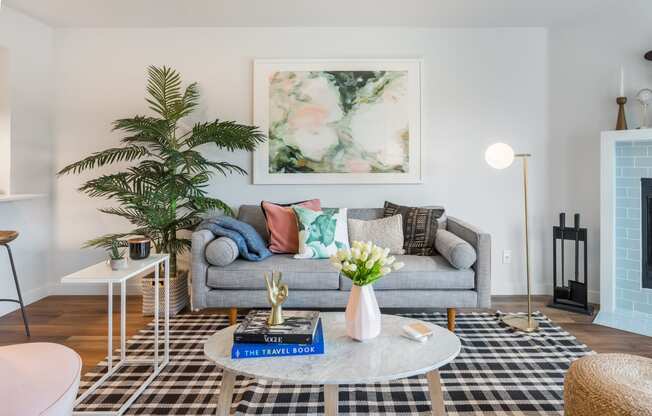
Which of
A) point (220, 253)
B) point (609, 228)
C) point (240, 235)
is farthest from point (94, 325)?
point (609, 228)

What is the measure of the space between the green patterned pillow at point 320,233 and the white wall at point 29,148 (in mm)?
2235

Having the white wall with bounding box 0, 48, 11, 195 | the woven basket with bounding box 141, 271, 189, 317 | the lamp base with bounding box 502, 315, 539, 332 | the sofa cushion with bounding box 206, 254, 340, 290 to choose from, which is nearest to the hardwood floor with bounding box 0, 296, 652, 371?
the woven basket with bounding box 141, 271, 189, 317

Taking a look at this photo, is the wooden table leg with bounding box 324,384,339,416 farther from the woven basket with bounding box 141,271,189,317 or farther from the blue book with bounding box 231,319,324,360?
the woven basket with bounding box 141,271,189,317

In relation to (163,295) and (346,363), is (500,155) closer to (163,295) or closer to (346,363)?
(346,363)

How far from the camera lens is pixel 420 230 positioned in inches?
123

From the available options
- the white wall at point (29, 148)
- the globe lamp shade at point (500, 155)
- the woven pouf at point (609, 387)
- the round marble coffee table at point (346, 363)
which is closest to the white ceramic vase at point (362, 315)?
the round marble coffee table at point (346, 363)

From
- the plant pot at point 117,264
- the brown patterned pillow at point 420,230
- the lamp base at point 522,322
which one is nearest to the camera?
the plant pot at point 117,264

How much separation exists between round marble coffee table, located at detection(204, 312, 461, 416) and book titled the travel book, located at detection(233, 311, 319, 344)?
62 millimetres

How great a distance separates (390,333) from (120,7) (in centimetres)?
316

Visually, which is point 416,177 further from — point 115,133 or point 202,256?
point 115,133

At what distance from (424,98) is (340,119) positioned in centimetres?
77

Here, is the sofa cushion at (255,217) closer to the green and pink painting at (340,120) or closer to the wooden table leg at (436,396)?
the green and pink painting at (340,120)

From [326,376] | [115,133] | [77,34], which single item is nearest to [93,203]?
[115,133]

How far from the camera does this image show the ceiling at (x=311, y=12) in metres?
3.10
